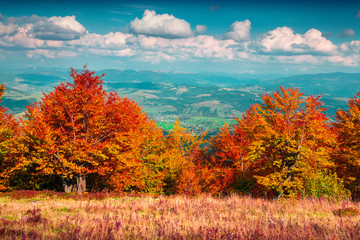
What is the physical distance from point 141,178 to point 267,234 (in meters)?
26.1

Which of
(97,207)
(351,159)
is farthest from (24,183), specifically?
(351,159)

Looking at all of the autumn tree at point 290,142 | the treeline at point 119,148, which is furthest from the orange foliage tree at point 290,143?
the treeline at point 119,148

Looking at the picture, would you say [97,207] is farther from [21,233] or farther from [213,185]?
[213,185]

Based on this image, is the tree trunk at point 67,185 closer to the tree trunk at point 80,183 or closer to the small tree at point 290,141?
the tree trunk at point 80,183

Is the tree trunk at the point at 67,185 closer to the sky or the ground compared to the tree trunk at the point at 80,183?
closer to the ground

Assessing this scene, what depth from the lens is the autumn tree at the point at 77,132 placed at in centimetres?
1928

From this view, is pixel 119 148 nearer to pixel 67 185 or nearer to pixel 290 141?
pixel 67 185

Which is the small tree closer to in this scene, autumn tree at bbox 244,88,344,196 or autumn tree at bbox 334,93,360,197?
autumn tree at bbox 244,88,344,196

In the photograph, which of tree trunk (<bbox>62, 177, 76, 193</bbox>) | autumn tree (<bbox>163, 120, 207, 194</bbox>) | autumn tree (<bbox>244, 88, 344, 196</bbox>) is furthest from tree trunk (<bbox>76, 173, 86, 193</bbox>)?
autumn tree (<bbox>244, 88, 344, 196</bbox>)

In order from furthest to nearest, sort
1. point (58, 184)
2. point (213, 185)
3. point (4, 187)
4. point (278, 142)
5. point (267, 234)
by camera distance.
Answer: point (213, 185), point (58, 184), point (278, 142), point (4, 187), point (267, 234)

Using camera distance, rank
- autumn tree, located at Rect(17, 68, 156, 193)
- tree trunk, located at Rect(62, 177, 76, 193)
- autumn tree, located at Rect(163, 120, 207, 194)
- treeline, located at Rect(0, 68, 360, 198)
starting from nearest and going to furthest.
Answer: autumn tree, located at Rect(17, 68, 156, 193) → treeline, located at Rect(0, 68, 360, 198) → tree trunk, located at Rect(62, 177, 76, 193) → autumn tree, located at Rect(163, 120, 207, 194)

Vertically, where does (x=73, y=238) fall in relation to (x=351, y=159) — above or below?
above

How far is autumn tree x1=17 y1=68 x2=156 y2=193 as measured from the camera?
1928 centimetres

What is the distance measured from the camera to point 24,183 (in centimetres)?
2581
